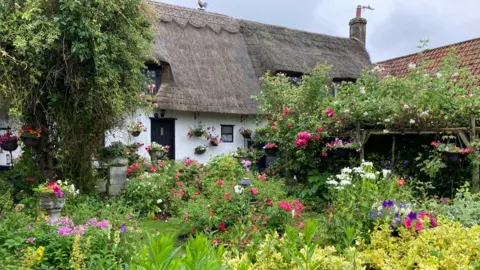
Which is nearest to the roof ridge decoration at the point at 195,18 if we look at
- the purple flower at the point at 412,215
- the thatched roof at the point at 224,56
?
the thatched roof at the point at 224,56

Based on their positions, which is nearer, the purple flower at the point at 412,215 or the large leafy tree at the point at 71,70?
the purple flower at the point at 412,215

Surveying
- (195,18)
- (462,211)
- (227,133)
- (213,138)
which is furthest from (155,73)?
(462,211)

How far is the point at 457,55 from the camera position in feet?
42.9

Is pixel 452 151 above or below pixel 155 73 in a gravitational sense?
below

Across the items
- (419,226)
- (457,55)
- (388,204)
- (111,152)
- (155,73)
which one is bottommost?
(419,226)

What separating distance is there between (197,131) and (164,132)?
1.07m

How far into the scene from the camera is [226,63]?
14.4 metres

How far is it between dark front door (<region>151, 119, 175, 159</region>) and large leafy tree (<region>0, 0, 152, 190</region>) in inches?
190

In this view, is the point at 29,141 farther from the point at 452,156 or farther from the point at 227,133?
the point at 227,133

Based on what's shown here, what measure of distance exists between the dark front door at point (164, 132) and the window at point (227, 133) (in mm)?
1882

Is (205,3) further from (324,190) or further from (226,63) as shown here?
(324,190)

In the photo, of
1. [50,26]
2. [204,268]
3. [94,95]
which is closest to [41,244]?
[204,268]

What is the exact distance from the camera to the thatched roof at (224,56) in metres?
12.6

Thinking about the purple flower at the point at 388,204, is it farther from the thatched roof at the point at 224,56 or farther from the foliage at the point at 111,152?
the thatched roof at the point at 224,56
